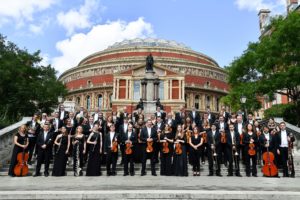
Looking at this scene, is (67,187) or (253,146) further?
(253,146)

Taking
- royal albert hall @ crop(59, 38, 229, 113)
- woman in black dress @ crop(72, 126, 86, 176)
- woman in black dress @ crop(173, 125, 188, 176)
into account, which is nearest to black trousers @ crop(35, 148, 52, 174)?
woman in black dress @ crop(72, 126, 86, 176)

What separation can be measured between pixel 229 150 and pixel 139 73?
5974 centimetres

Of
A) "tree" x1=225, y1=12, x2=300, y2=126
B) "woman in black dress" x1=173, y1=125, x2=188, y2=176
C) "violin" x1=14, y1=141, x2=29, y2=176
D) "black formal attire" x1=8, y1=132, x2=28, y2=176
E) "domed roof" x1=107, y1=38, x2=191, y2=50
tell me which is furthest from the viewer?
"domed roof" x1=107, y1=38, x2=191, y2=50

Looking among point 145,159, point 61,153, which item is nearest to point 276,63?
point 145,159

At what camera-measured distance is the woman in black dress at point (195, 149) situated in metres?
10.9

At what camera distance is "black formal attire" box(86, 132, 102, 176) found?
10680 mm

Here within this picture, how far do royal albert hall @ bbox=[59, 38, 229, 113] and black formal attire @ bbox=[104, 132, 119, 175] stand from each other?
5643cm

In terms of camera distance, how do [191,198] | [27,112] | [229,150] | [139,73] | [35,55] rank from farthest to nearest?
[139,73], [35,55], [27,112], [229,150], [191,198]

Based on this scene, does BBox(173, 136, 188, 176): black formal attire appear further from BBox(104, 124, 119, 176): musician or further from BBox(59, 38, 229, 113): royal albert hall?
BBox(59, 38, 229, 113): royal albert hall

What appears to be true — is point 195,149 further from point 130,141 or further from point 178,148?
point 130,141

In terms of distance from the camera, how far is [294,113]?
93.8 feet

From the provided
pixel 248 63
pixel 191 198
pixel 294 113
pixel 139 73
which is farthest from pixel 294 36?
→ pixel 139 73

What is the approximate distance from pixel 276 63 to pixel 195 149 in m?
18.6

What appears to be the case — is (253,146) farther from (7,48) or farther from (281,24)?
(7,48)
